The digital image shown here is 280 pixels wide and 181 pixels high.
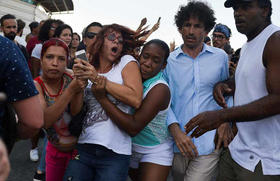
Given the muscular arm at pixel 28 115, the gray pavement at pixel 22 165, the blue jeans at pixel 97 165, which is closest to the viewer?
the muscular arm at pixel 28 115

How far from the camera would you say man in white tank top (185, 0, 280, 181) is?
5.57ft

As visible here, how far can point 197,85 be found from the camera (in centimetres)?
245

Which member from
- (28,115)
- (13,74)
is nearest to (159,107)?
(28,115)

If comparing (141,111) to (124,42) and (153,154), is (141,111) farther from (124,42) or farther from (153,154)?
(124,42)

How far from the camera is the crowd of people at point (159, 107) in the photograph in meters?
1.78

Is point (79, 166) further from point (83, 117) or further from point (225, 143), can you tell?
point (225, 143)

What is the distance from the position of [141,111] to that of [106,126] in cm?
30

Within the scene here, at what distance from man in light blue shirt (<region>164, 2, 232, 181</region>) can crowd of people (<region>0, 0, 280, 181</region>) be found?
1 cm

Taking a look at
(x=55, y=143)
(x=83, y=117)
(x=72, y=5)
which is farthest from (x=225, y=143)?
(x=72, y=5)

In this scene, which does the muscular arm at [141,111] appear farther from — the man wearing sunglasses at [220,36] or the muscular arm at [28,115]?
the man wearing sunglasses at [220,36]

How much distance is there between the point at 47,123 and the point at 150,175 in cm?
95

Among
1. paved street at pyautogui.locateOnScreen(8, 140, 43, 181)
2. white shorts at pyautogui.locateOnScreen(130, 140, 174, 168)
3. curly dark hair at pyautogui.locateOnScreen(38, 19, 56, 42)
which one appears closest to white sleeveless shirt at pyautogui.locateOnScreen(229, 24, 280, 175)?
white shorts at pyautogui.locateOnScreen(130, 140, 174, 168)

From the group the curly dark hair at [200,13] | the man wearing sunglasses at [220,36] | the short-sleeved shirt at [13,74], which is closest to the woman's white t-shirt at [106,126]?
the short-sleeved shirt at [13,74]

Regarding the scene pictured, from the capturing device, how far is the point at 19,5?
1582 cm
